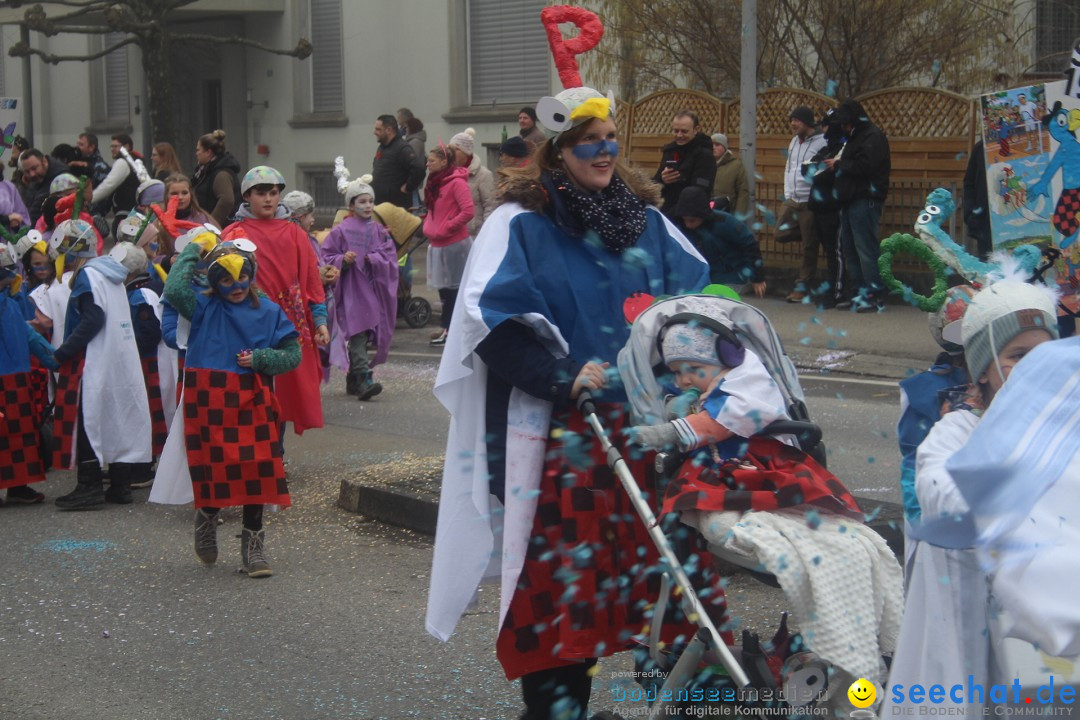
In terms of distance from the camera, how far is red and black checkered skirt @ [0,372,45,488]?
8.23 m

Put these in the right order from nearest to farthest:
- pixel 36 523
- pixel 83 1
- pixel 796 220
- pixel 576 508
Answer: pixel 576 508
pixel 36 523
pixel 796 220
pixel 83 1

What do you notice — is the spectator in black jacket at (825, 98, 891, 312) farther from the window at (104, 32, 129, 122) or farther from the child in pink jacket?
the window at (104, 32, 129, 122)

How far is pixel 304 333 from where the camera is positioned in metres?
8.35

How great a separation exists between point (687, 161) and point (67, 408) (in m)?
6.26

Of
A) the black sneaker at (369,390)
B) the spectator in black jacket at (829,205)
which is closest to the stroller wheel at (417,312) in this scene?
the black sneaker at (369,390)

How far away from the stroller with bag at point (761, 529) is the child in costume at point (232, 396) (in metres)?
2.97

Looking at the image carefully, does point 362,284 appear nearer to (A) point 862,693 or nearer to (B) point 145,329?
(B) point 145,329

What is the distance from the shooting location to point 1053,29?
16844 millimetres

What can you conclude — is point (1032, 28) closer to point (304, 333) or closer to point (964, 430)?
point (304, 333)

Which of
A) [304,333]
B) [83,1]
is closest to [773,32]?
[304,333]

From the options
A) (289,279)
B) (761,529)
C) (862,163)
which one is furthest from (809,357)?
(761,529)

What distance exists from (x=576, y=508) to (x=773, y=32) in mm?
13591

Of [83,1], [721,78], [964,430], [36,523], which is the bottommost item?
[36,523]

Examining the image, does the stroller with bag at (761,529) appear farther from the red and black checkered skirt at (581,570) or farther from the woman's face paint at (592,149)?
the woman's face paint at (592,149)
